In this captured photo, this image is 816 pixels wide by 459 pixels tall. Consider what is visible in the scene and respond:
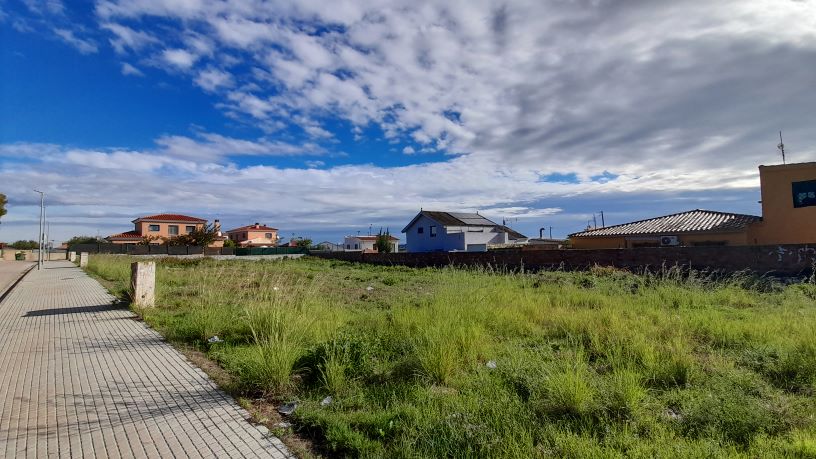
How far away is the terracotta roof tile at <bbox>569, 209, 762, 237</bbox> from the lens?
23.1 m

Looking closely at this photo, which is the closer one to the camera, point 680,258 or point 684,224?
point 680,258

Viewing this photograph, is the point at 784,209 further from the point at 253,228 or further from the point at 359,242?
the point at 253,228

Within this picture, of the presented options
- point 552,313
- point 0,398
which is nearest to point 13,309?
point 0,398

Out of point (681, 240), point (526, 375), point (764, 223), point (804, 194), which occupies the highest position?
point (804, 194)

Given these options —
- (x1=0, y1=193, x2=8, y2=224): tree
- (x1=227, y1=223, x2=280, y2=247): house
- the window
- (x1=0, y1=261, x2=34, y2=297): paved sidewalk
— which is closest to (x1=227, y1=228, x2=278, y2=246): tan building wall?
(x1=227, y1=223, x2=280, y2=247): house

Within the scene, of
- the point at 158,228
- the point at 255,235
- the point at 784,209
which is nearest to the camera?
the point at 784,209

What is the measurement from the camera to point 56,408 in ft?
12.9

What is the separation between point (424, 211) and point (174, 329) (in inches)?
1708

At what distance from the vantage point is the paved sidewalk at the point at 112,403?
3.19 metres

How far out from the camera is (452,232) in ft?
155

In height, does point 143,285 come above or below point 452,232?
below

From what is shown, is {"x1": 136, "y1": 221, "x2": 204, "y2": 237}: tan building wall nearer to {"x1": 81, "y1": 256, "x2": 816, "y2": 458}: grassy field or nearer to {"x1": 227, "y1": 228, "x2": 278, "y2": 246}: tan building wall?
{"x1": 227, "y1": 228, "x2": 278, "y2": 246}: tan building wall

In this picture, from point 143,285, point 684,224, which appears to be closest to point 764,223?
point 684,224

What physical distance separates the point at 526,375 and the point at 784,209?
23.9m
